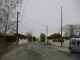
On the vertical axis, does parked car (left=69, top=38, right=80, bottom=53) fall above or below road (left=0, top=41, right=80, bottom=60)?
above

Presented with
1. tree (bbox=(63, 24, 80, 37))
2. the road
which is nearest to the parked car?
the road

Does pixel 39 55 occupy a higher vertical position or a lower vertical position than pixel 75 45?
lower

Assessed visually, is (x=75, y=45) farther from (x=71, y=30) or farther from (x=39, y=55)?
(x=71, y=30)

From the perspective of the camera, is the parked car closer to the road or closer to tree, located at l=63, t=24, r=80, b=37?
the road

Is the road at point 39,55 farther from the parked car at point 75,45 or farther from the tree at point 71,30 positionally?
the tree at point 71,30

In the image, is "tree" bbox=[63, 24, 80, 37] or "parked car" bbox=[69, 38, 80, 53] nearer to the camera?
"parked car" bbox=[69, 38, 80, 53]

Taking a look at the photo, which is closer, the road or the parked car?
the road

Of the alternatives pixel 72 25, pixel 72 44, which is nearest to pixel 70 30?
pixel 72 25

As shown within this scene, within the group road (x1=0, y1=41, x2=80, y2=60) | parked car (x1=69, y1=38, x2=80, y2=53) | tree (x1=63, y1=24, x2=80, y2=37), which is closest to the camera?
road (x1=0, y1=41, x2=80, y2=60)

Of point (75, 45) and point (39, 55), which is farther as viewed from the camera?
point (75, 45)

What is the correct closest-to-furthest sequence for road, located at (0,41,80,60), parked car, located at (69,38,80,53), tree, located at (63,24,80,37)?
1. road, located at (0,41,80,60)
2. parked car, located at (69,38,80,53)
3. tree, located at (63,24,80,37)

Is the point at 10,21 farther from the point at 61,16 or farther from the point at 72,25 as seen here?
the point at 72,25

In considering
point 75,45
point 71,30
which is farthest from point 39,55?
point 71,30

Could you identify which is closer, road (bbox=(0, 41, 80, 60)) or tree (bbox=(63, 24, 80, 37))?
road (bbox=(0, 41, 80, 60))
